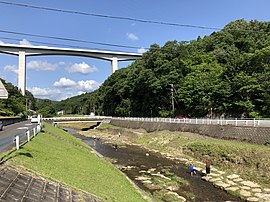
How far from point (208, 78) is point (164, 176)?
27.9 meters

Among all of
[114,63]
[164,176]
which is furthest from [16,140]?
[114,63]

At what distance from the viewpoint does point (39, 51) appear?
93500mm

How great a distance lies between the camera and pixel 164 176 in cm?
1938

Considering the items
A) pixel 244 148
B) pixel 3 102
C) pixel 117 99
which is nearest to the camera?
pixel 244 148

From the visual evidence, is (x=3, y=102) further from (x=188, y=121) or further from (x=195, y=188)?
(x=195, y=188)

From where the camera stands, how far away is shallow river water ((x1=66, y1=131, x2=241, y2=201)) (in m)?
15.3

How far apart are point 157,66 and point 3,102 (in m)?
39.1

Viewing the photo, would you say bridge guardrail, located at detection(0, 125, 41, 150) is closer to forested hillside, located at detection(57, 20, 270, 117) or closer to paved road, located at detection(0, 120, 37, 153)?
paved road, located at detection(0, 120, 37, 153)

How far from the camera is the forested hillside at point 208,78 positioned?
3553 cm

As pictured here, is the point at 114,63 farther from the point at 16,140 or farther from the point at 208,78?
the point at 16,140

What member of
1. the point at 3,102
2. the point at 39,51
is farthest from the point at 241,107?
the point at 39,51

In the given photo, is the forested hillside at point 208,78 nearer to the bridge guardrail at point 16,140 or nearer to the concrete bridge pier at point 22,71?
the bridge guardrail at point 16,140

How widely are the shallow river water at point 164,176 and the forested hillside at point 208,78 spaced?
1326cm

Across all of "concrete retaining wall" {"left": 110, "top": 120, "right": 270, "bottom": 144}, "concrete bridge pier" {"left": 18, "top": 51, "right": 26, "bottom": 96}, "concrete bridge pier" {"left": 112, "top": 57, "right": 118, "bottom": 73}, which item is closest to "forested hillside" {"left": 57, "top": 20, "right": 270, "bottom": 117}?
"concrete retaining wall" {"left": 110, "top": 120, "right": 270, "bottom": 144}
